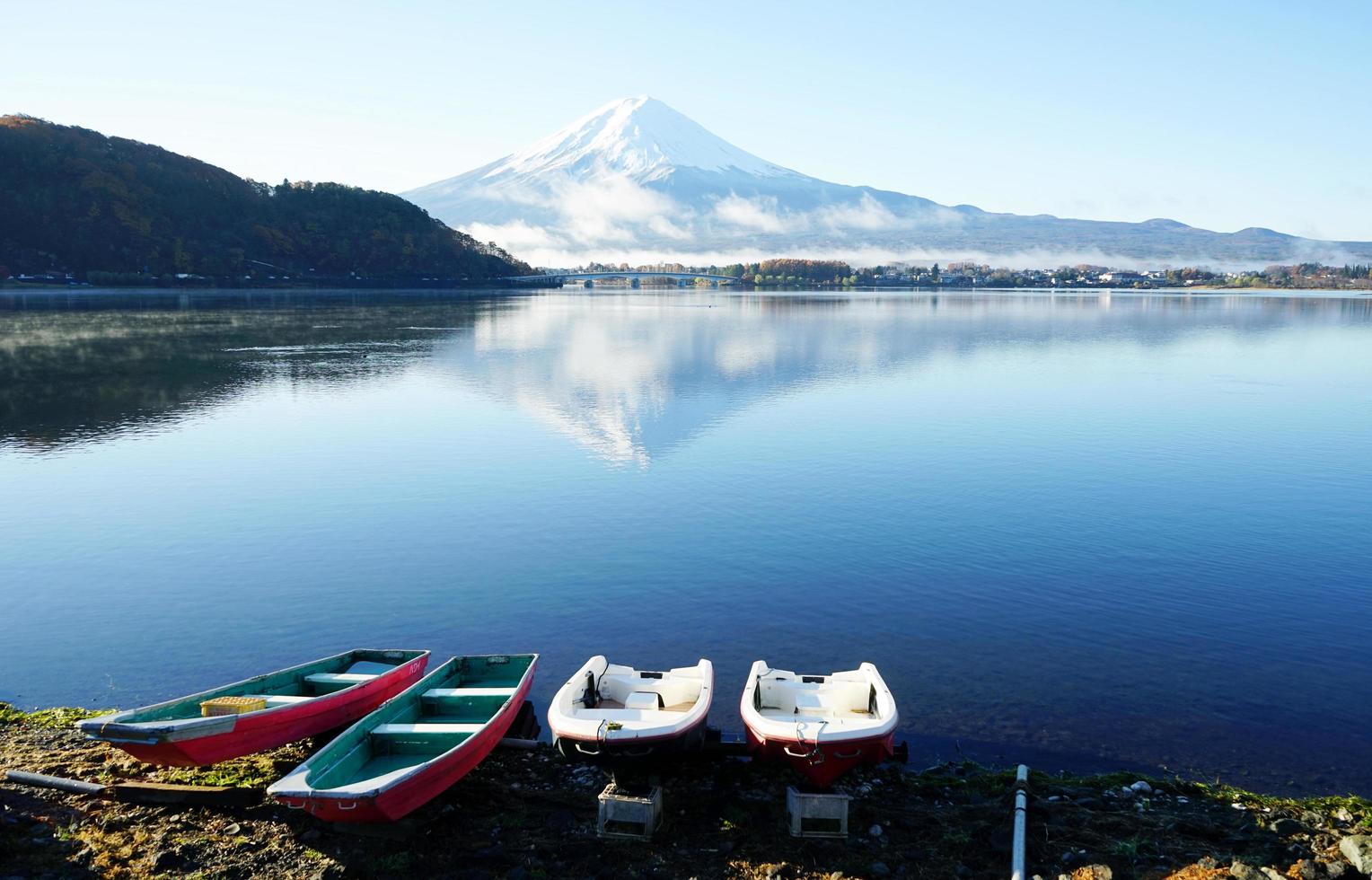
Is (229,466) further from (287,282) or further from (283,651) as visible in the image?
(287,282)

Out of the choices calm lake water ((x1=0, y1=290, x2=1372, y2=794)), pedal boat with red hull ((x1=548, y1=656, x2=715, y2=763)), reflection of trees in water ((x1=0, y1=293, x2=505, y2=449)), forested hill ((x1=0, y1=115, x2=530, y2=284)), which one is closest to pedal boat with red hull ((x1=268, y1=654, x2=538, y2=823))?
pedal boat with red hull ((x1=548, y1=656, x2=715, y2=763))

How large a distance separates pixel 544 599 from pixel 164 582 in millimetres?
5830

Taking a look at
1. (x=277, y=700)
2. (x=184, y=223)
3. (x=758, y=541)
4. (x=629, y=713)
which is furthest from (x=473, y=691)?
(x=184, y=223)

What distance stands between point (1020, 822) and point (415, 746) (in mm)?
5106

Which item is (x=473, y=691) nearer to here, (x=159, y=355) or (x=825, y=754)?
(x=825, y=754)

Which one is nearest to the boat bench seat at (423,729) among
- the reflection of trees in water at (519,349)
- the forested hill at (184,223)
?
the reflection of trees in water at (519,349)

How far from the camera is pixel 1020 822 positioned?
7484 mm

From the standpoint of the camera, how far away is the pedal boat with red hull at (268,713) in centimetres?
775

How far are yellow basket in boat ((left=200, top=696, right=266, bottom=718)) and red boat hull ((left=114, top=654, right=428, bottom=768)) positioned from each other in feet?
0.69

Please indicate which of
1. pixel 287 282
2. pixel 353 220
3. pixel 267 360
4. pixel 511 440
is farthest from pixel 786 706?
pixel 353 220

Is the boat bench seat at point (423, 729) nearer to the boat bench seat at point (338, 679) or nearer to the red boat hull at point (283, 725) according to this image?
the red boat hull at point (283, 725)

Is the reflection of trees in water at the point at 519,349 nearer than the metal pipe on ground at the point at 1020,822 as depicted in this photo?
No

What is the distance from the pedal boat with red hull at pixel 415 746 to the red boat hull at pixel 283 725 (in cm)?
53

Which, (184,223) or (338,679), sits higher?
(184,223)
